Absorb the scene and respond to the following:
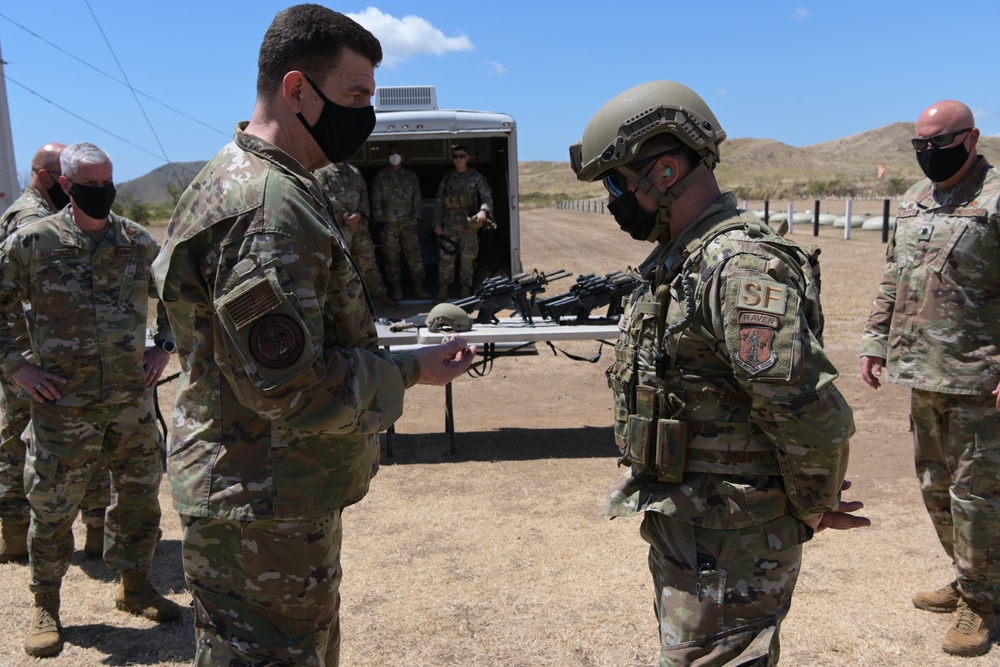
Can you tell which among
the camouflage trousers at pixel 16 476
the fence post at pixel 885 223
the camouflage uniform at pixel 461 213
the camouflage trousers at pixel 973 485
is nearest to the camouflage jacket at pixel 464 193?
the camouflage uniform at pixel 461 213

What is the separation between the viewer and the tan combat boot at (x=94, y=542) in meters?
5.01

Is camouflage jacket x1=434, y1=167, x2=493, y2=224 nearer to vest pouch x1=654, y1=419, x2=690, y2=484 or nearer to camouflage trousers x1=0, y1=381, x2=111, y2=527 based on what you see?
camouflage trousers x1=0, y1=381, x2=111, y2=527

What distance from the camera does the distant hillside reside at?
70.6 meters

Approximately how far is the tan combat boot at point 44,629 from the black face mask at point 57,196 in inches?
80.7

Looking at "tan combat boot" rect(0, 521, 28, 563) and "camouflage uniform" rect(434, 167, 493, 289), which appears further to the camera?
"camouflage uniform" rect(434, 167, 493, 289)

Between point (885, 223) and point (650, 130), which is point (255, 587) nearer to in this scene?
point (650, 130)

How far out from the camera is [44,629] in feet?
12.8

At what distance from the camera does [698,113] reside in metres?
2.33

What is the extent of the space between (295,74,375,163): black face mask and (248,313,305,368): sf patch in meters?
0.60

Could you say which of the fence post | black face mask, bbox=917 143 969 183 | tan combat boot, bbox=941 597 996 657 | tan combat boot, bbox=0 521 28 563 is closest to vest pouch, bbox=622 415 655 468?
tan combat boot, bbox=941 597 996 657

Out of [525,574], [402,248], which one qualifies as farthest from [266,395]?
[402,248]

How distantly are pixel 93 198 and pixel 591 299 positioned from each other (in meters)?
3.83

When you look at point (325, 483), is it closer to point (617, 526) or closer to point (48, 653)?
point (48, 653)

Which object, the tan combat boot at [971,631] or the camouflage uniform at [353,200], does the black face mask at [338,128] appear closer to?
the tan combat boot at [971,631]
